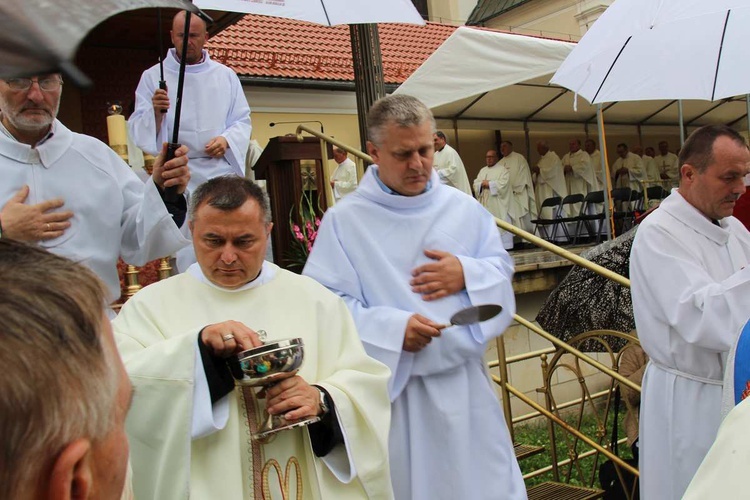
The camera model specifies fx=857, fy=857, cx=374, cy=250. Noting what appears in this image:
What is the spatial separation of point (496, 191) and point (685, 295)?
14.2 meters

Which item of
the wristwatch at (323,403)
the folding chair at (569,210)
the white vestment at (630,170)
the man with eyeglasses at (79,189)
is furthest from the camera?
the white vestment at (630,170)

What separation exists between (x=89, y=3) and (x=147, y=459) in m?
1.50

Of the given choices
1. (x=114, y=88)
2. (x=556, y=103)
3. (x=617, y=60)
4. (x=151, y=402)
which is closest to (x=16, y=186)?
(x=151, y=402)

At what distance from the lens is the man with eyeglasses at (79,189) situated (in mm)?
3246

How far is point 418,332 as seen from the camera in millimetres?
3291

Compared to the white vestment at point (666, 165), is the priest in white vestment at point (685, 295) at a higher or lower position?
lower

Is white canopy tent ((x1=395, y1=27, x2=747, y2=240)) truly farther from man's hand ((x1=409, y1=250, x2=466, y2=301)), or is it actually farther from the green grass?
the green grass

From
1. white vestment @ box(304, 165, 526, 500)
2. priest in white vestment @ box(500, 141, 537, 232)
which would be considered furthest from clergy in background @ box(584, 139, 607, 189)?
white vestment @ box(304, 165, 526, 500)

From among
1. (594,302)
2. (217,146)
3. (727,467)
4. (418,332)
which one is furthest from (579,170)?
(727,467)

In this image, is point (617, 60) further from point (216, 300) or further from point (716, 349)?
point (216, 300)

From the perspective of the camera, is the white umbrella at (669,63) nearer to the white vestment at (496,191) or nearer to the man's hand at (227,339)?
the man's hand at (227,339)

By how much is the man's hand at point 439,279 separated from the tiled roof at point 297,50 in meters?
12.1

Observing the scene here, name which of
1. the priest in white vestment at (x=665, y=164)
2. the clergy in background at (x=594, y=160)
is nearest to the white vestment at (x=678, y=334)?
the clergy in background at (x=594, y=160)

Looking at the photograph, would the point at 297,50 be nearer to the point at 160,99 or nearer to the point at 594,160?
the point at 594,160
